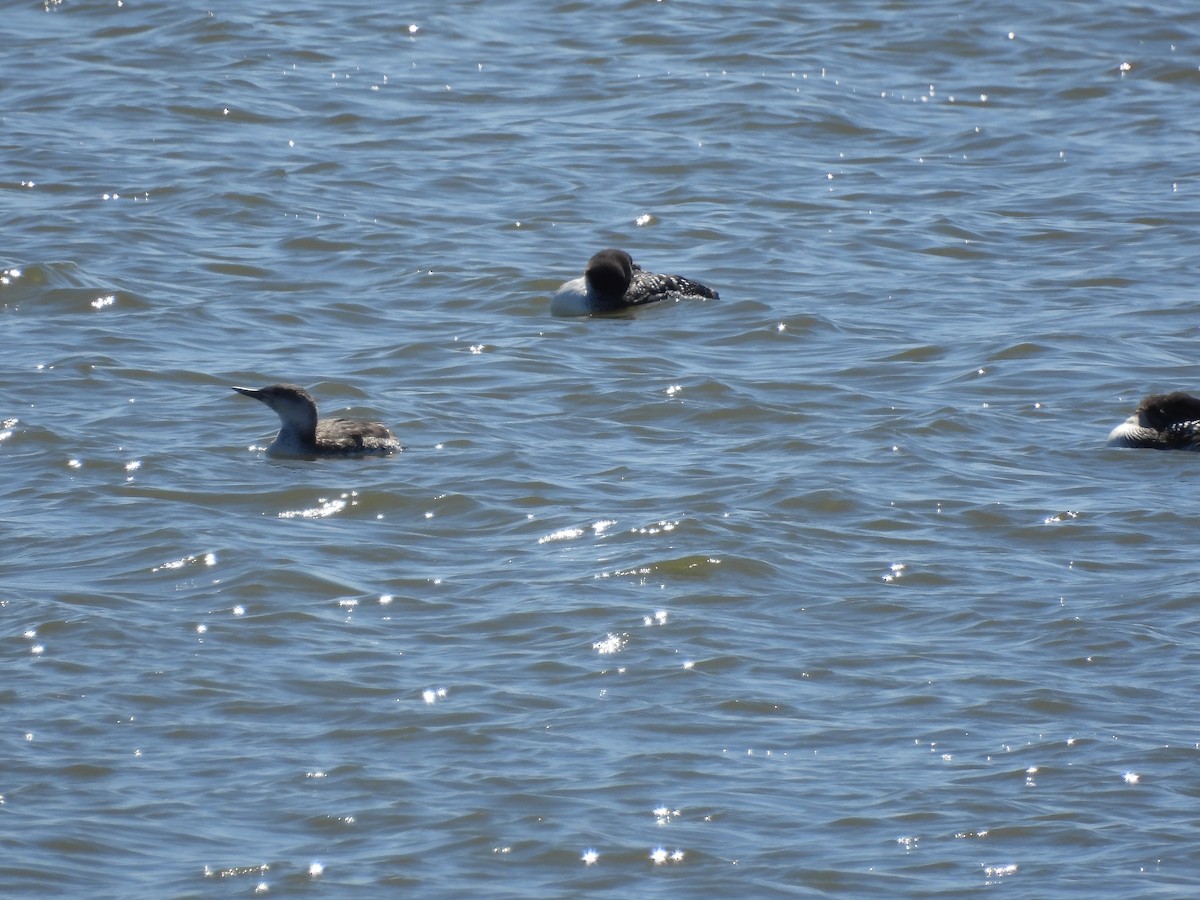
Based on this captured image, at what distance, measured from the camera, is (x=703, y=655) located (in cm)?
872

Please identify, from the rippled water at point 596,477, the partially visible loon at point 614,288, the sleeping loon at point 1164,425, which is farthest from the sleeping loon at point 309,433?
the sleeping loon at point 1164,425

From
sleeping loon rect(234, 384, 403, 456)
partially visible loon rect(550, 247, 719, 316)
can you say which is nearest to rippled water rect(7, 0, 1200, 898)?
partially visible loon rect(550, 247, 719, 316)

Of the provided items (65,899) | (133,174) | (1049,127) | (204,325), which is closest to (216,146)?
(133,174)

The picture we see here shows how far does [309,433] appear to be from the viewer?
11.3 metres

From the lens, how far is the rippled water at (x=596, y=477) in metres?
7.37

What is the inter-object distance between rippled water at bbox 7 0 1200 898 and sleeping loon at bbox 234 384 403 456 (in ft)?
1.07

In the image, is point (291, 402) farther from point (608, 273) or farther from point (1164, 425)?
point (1164, 425)

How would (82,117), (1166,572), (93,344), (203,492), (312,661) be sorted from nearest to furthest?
(312,661) < (1166,572) < (203,492) < (93,344) < (82,117)

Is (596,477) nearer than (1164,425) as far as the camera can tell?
Yes

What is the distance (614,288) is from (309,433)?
3532 mm

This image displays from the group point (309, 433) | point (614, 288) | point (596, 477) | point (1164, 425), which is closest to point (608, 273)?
point (614, 288)

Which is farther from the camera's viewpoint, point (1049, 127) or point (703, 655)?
point (1049, 127)

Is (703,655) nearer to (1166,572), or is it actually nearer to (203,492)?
(1166,572)

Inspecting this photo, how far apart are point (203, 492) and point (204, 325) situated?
321cm
